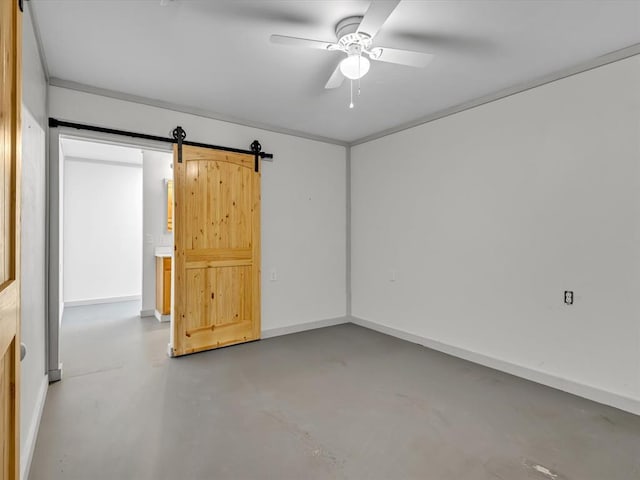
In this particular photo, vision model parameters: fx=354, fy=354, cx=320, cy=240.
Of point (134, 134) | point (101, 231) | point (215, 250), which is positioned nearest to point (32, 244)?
point (134, 134)

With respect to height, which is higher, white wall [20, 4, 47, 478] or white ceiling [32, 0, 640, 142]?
white ceiling [32, 0, 640, 142]

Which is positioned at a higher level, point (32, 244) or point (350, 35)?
point (350, 35)

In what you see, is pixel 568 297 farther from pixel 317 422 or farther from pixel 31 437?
pixel 31 437

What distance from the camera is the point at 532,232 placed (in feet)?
9.84

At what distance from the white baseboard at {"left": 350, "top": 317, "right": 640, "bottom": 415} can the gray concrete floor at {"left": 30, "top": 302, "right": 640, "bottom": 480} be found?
3.3 inches

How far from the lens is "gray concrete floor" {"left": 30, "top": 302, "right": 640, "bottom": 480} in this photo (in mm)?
1880

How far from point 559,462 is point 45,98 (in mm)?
4321

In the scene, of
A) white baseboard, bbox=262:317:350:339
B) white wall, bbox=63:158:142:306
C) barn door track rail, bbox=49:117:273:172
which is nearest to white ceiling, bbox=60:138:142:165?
white wall, bbox=63:158:142:306

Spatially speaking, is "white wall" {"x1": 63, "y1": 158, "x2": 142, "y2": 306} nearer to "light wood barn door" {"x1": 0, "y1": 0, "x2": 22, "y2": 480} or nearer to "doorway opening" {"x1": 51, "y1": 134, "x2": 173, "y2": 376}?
"doorway opening" {"x1": 51, "y1": 134, "x2": 173, "y2": 376}

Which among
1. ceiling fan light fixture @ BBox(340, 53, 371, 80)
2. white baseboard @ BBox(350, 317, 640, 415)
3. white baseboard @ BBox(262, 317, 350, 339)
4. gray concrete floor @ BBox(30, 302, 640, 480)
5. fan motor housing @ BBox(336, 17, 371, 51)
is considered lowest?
gray concrete floor @ BBox(30, 302, 640, 480)

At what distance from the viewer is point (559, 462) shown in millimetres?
1923

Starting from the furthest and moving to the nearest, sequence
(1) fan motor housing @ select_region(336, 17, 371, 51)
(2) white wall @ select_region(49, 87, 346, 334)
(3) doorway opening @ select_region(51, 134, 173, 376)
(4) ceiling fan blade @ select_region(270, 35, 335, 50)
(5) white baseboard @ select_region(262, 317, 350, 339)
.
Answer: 1. (3) doorway opening @ select_region(51, 134, 173, 376)
2. (5) white baseboard @ select_region(262, 317, 350, 339)
3. (2) white wall @ select_region(49, 87, 346, 334)
4. (1) fan motor housing @ select_region(336, 17, 371, 51)
5. (4) ceiling fan blade @ select_region(270, 35, 335, 50)

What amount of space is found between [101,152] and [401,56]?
527 cm

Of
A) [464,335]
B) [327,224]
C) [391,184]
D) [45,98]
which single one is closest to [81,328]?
[45,98]
